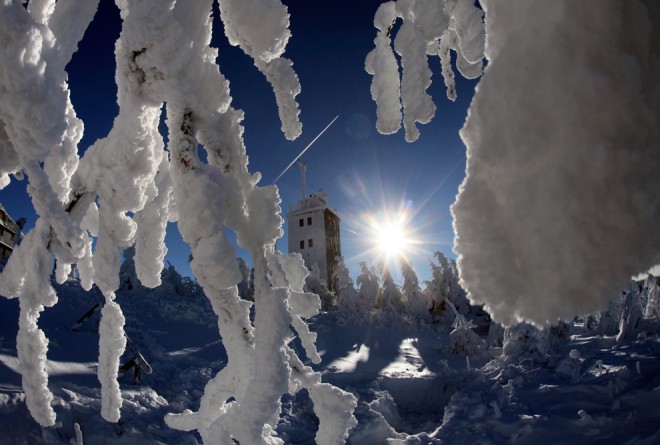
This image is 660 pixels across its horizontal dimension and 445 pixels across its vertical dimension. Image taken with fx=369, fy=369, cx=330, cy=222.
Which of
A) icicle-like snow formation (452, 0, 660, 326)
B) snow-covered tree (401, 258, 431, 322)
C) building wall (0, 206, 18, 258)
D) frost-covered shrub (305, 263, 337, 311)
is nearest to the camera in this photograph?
icicle-like snow formation (452, 0, 660, 326)

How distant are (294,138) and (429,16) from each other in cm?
103

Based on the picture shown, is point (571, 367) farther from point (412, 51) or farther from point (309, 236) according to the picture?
point (309, 236)

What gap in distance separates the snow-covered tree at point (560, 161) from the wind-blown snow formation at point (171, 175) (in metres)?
0.93

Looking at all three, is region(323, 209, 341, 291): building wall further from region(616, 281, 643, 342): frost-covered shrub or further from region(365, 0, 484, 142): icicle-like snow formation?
region(365, 0, 484, 142): icicle-like snow formation

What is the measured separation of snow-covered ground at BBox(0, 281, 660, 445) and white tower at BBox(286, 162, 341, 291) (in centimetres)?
2306

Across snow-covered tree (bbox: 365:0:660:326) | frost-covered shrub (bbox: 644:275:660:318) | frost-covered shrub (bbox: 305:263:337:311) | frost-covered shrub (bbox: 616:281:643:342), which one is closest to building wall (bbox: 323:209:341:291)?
frost-covered shrub (bbox: 305:263:337:311)

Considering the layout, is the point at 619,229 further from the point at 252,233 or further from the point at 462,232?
the point at 252,233

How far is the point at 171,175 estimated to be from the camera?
1.67 m

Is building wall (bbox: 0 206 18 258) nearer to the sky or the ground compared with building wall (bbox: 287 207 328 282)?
nearer to the ground

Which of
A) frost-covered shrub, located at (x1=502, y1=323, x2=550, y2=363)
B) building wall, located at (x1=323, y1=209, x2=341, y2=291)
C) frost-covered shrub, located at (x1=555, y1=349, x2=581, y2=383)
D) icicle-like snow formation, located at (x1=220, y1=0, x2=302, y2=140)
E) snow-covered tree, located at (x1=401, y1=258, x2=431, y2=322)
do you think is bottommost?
frost-covered shrub, located at (x1=555, y1=349, x2=581, y2=383)

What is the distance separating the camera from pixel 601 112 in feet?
2.48

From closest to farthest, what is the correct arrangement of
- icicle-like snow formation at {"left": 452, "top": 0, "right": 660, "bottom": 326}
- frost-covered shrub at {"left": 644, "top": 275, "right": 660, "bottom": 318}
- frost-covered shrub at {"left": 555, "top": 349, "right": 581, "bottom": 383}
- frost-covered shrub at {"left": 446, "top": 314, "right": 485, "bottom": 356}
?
icicle-like snow formation at {"left": 452, "top": 0, "right": 660, "bottom": 326} → frost-covered shrub at {"left": 555, "top": 349, "right": 581, "bottom": 383} → frost-covered shrub at {"left": 644, "top": 275, "right": 660, "bottom": 318} → frost-covered shrub at {"left": 446, "top": 314, "right": 485, "bottom": 356}

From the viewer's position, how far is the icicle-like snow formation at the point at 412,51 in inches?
77.8

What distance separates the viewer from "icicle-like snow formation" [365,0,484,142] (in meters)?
1.98
